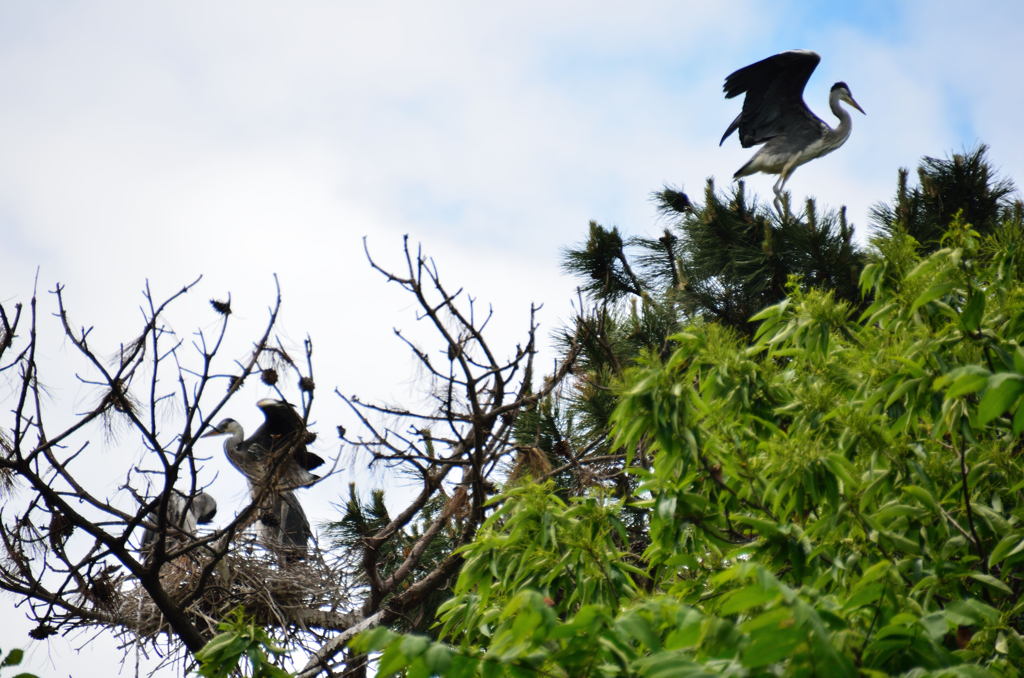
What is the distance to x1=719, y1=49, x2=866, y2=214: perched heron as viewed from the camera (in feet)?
25.8

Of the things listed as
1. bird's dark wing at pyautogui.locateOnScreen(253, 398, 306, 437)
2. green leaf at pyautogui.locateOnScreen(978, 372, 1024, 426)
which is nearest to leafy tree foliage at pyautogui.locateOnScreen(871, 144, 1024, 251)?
bird's dark wing at pyautogui.locateOnScreen(253, 398, 306, 437)

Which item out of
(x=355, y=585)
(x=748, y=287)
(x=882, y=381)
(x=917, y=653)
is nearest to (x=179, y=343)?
(x=355, y=585)

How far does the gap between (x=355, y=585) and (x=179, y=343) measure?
5.84ft

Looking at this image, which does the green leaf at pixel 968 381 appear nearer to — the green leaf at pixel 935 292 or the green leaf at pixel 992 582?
the green leaf at pixel 935 292

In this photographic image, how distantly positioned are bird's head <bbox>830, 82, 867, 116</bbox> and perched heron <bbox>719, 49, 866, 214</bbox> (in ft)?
2.83

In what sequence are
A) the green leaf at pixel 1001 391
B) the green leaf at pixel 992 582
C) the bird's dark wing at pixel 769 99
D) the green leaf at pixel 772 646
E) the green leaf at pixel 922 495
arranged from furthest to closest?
1. the bird's dark wing at pixel 769 99
2. the green leaf at pixel 922 495
3. the green leaf at pixel 992 582
4. the green leaf at pixel 1001 391
5. the green leaf at pixel 772 646

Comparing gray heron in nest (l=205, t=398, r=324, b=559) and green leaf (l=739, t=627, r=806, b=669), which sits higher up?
gray heron in nest (l=205, t=398, r=324, b=559)

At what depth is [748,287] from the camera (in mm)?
7770

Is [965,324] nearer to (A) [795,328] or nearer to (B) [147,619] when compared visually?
(A) [795,328]

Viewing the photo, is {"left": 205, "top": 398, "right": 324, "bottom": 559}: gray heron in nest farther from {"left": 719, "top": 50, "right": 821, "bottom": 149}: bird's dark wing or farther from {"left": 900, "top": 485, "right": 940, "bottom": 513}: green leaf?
{"left": 719, "top": 50, "right": 821, "bottom": 149}: bird's dark wing

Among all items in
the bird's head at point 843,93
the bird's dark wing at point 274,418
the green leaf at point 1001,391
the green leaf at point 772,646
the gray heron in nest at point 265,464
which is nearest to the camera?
the green leaf at point 772,646

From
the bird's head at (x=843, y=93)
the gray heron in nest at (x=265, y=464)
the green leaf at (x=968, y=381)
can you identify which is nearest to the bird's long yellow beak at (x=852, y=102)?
the bird's head at (x=843, y=93)

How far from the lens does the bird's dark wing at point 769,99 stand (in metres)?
7.84

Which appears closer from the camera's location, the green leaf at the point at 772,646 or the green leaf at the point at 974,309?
the green leaf at the point at 772,646
